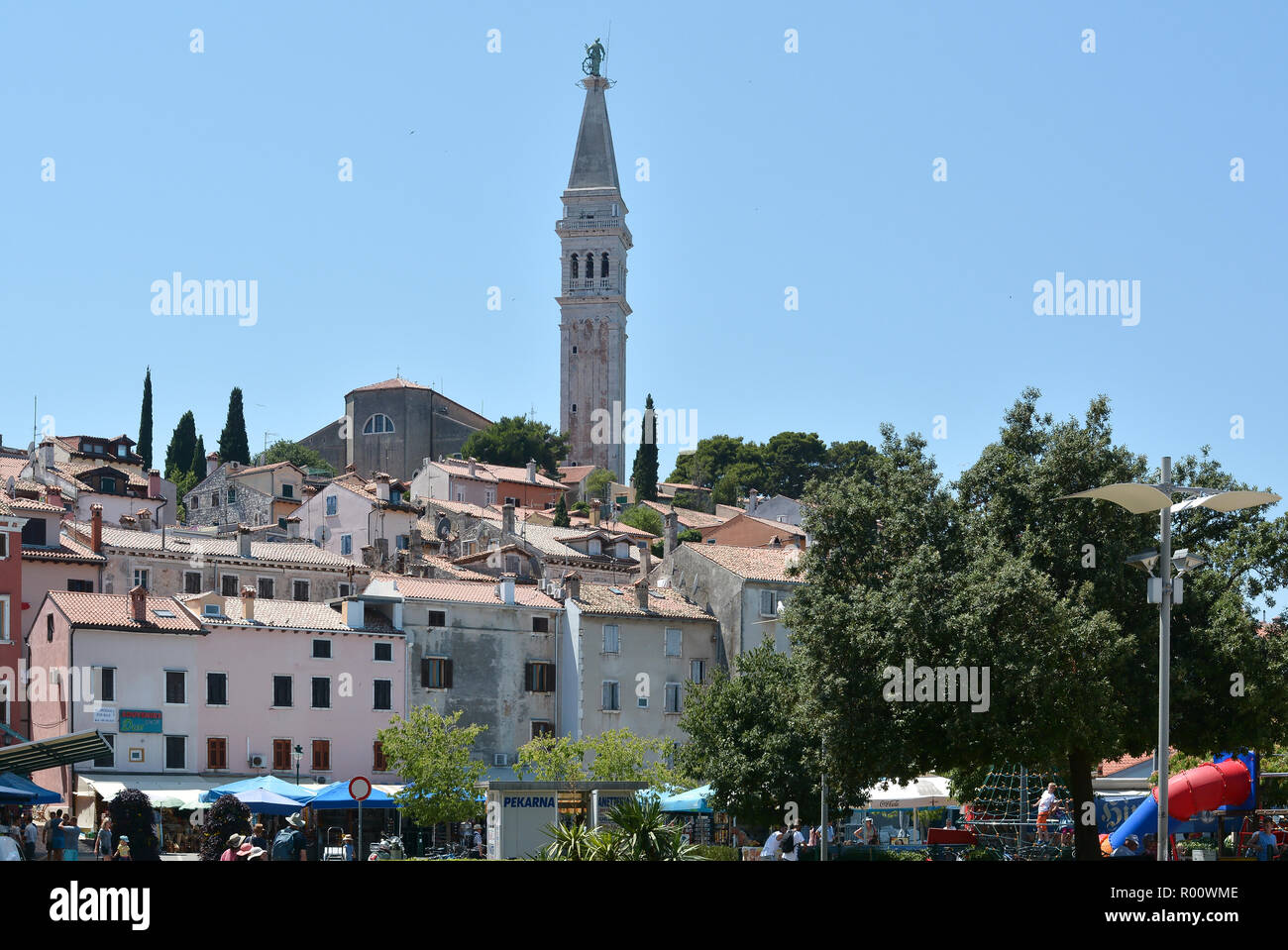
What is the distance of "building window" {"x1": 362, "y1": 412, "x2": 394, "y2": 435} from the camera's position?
134m

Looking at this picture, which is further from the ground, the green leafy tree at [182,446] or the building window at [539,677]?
the green leafy tree at [182,446]

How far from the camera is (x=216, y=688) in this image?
56469 mm

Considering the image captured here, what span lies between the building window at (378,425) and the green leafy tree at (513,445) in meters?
6.39

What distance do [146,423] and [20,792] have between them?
92136mm

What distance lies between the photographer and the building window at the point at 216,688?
56.2 metres

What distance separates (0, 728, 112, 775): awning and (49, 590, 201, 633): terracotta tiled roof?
18.6m

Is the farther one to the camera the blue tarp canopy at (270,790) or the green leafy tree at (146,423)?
the green leafy tree at (146,423)

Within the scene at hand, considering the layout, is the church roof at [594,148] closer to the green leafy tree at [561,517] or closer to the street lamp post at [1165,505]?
the green leafy tree at [561,517]

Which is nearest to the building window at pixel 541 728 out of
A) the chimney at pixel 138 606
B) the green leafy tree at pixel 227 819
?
the chimney at pixel 138 606

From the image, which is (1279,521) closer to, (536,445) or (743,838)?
(743,838)

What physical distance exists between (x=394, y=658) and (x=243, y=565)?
10.1m

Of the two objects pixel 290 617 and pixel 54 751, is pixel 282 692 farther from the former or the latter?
pixel 54 751

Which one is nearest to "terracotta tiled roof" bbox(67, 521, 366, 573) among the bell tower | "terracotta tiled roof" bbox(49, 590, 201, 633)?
"terracotta tiled roof" bbox(49, 590, 201, 633)
